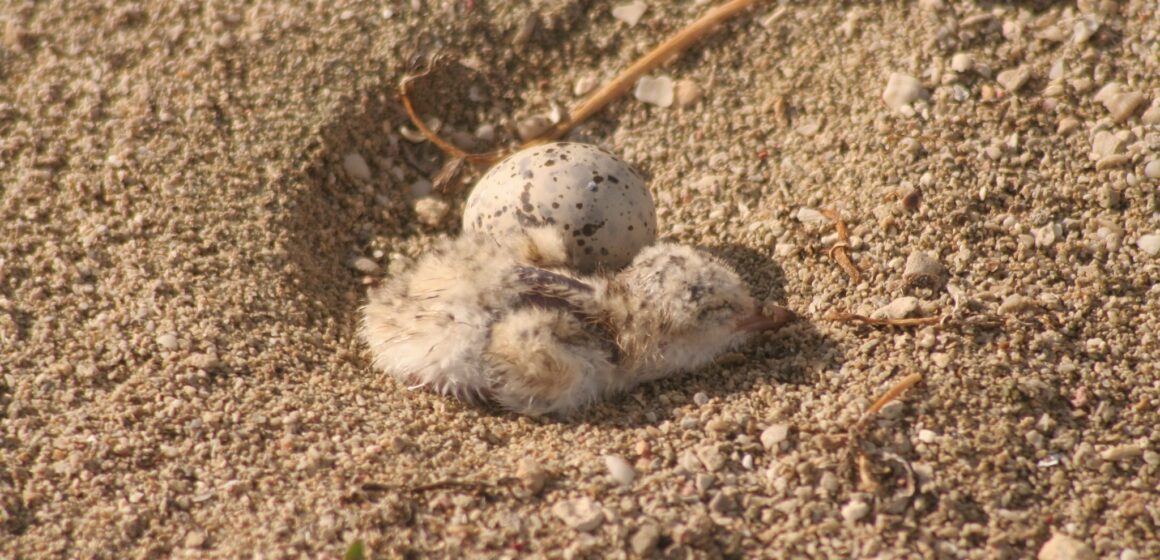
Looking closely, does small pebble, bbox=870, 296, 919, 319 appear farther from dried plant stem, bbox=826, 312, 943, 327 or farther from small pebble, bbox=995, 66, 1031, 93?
small pebble, bbox=995, 66, 1031, 93

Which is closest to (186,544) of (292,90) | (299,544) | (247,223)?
(299,544)

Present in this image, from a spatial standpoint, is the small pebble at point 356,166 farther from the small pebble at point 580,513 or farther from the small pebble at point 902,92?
the small pebble at point 902,92

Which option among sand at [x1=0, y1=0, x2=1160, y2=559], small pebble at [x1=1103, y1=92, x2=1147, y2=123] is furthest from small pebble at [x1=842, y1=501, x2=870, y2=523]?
small pebble at [x1=1103, y1=92, x2=1147, y2=123]

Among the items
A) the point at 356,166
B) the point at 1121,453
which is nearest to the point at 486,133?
the point at 356,166

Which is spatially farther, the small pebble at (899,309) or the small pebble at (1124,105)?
the small pebble at (1124,105)

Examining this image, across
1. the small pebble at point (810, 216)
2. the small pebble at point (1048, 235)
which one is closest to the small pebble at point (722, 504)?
the small pebble at point (810, 216)
